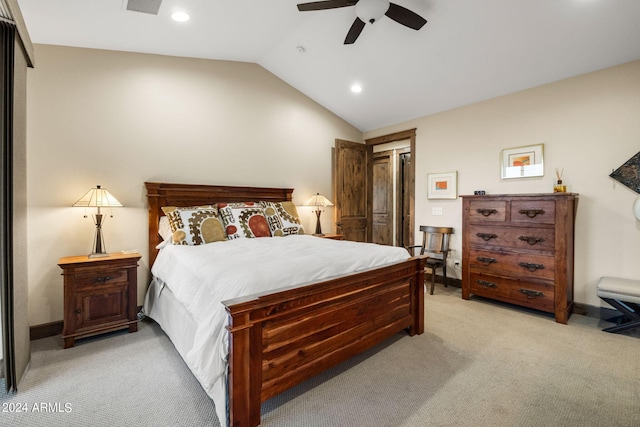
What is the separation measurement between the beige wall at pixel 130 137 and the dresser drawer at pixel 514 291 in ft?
9.40

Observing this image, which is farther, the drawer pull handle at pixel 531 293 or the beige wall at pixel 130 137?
the drawer pull handle at pixel 531 293

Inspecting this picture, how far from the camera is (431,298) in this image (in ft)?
12.3

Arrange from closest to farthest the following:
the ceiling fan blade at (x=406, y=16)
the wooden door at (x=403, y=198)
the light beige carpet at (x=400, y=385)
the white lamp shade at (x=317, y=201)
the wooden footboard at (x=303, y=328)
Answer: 1. the wooden footboard at (x=303, y=328)
2. the light beige carpet at (x=400, y=385)
3. the ceiling fan blade at (x=406, y=16)
4. the white lamp shade at (x=317, y=201)
5. the wooden door at (x=403, y=198)

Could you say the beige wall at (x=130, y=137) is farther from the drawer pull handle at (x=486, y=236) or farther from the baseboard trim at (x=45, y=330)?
the drawer pull handle at (x=486, y=236)

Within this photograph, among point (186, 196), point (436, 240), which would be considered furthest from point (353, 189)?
point (186, 196)

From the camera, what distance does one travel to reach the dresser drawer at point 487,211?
3.31 m

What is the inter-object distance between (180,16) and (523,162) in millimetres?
4006

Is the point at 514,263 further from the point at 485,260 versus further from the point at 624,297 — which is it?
the point at 624,297

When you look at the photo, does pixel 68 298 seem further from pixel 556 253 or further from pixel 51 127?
pixel 556 253

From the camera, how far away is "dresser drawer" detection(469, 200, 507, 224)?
331 cm

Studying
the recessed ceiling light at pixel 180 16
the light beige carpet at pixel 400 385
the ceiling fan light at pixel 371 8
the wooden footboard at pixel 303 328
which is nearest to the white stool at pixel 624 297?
the light beige carpet at pixel 400 385

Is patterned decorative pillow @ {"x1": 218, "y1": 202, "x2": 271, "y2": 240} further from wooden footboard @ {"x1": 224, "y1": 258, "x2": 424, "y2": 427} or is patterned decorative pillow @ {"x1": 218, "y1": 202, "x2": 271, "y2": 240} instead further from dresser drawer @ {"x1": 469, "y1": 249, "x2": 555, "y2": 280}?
dresser drawer @ {"x1": 469, "y1": 249, "x2": 555, "y2": 280}

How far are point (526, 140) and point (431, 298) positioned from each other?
2250 millimetres

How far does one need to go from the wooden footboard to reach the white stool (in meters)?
1.85
